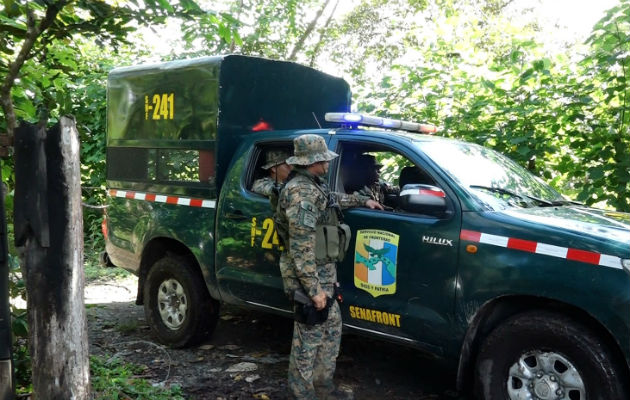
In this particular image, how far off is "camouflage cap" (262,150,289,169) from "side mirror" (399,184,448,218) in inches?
50.6

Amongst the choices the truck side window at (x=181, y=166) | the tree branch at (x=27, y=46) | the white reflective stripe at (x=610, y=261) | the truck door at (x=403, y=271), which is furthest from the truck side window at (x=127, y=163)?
the white reflective stripe at (x=610, y=261)

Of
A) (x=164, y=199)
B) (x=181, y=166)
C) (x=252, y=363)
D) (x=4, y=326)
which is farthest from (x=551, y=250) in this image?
(x=164, y=199)

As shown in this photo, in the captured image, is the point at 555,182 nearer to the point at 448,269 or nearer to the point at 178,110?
the point at 448,269

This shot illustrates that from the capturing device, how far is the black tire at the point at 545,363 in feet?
9.23

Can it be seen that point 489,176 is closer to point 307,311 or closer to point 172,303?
point 307,311

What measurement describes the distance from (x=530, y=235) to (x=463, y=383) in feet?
3.33

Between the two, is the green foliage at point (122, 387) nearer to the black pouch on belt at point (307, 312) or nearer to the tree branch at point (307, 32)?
the black pouch on belt at point (307, 312)

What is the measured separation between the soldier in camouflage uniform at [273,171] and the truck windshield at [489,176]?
3.82 ft

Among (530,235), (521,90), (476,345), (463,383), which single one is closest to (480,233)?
(530,235)

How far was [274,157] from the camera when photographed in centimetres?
457

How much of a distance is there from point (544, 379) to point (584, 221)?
0.94 metres

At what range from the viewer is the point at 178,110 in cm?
499

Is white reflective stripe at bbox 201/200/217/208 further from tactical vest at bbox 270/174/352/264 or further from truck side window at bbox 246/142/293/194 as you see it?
tactical vest at bbox 270/174/352/264

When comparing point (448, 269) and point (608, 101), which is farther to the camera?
point (608, 101)
